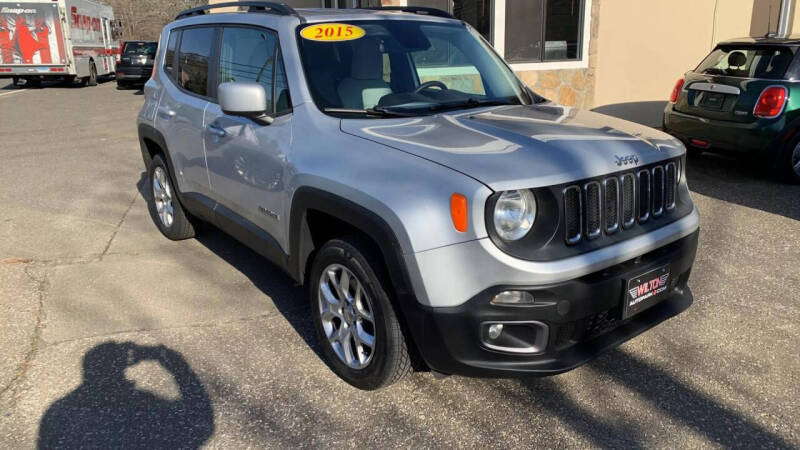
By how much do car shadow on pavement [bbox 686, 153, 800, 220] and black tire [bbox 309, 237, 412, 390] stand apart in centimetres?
485

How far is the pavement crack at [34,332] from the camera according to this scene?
3.38 meters

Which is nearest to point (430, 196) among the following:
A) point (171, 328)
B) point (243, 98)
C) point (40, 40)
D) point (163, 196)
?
point (243, 98)

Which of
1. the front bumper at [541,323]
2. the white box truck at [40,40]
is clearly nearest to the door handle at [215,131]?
the front bumper at [541,323]

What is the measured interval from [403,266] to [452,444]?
2.71 ft

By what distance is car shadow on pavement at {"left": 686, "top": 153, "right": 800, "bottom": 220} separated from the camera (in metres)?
6.52

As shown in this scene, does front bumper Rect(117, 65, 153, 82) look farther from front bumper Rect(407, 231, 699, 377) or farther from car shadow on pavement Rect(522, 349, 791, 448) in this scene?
front bumper Rect(407, 231, 699, 377)

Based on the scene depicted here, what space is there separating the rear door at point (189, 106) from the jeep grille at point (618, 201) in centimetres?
267

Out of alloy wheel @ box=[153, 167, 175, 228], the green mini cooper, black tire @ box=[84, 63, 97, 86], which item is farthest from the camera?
black tire @ box=[84, 63, 97, 86]

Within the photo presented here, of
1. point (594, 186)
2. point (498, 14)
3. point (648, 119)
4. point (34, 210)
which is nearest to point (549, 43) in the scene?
point (498, 14)

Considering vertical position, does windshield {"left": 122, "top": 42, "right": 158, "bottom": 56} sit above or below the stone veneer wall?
above

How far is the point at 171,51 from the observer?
205 inches

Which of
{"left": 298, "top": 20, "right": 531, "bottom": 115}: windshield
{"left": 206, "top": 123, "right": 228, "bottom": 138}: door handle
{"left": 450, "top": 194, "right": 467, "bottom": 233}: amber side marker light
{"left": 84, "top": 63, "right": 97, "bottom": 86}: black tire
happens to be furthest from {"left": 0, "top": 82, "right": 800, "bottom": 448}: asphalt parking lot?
{"left": 84, "top": 63, "right": 97, "bottom": 86}: black tire

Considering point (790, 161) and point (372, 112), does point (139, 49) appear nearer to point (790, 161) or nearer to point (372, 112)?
point (790, 161)

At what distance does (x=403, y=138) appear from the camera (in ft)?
9.89
